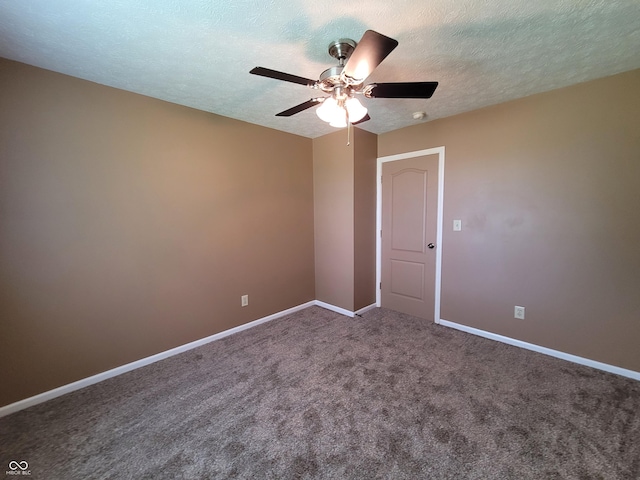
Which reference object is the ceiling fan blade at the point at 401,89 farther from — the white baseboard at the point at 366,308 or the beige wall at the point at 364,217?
the white baseboard at the point at 366,308

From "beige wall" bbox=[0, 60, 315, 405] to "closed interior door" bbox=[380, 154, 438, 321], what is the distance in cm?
153

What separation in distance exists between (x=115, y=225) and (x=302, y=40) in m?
2.01

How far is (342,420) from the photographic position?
1781 millimetres

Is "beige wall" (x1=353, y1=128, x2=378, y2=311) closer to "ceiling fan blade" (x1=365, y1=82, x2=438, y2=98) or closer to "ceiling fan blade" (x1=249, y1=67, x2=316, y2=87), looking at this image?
"ceiling fan blade" (x1=365, y1=82, x2=438, y2=98)

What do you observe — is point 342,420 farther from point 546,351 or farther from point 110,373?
point 546,351

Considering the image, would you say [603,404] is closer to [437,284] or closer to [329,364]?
[437,284]

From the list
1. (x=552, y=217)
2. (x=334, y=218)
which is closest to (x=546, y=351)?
(x=552, y=217)

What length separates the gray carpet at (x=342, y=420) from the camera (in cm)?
147

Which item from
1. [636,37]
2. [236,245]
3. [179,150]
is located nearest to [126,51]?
[179,150]

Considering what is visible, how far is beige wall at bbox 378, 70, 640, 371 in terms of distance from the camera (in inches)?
84.7

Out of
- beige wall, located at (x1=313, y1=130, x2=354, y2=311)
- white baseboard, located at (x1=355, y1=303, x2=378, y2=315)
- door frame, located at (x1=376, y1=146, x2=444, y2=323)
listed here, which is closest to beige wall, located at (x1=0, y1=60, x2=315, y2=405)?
beige wall, located at (x1=313, y1=130, x2=354, y2=311)

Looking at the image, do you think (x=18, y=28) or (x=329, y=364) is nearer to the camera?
(x=18, y=28)

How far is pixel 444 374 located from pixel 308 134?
3.04m

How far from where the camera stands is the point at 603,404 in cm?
188
